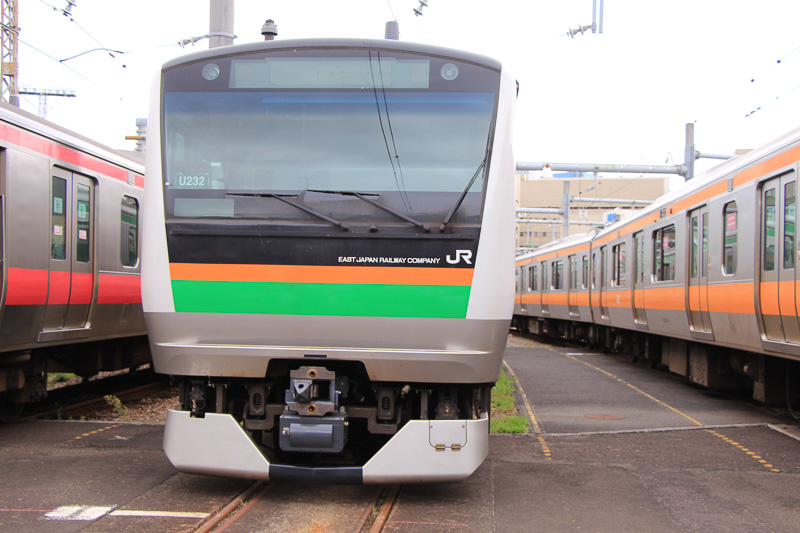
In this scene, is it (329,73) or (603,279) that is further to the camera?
(603,279)

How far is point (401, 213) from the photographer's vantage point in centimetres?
504

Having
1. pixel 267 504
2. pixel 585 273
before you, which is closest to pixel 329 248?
pixel 267 504

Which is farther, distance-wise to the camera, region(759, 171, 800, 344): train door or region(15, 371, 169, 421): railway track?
region(15, 371, 169, 421): railway track

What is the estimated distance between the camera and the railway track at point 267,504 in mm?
4711

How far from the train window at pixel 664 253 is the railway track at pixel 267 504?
7.79 m

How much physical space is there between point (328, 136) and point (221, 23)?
520cm

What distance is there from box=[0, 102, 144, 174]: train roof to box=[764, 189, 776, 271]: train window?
7421 millimetres

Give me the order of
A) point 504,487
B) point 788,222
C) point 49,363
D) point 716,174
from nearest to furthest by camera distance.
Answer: point 504,487
point 788,222
point 49,363
point 716,174

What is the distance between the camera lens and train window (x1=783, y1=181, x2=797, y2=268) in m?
7.70

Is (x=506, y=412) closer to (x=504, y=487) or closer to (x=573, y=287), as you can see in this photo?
(x=504, y=487)

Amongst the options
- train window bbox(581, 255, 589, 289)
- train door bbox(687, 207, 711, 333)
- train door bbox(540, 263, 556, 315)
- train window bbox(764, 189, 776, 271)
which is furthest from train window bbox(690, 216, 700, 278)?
train door bbox(540, 263, 556, 315)

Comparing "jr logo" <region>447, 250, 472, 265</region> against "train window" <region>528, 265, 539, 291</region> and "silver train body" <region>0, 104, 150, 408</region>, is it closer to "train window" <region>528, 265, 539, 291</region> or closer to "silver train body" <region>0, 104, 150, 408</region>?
"silver train body" <region>0, 104, 150, 408</region>

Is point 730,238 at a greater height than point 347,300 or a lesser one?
greater

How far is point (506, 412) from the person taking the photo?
916 centimetres
